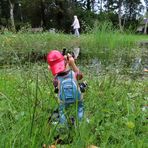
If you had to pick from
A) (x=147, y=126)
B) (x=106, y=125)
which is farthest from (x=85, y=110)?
(x=147, y=126)

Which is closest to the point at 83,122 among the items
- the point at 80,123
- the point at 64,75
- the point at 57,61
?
the point at 80,123

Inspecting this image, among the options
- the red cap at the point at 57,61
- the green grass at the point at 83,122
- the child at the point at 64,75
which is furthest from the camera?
the red cap at the point at 57,61

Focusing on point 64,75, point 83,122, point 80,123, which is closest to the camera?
point 83,122

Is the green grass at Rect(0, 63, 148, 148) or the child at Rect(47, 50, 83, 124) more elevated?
the child at Rect(47, 50, 83, 124)

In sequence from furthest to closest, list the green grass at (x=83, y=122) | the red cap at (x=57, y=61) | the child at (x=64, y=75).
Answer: the red cap at (x=57, y=61), the child at (x=64, y=75), the green grass at (x=83, y=122)

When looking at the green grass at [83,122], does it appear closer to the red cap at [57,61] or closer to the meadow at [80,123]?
the meadow at [80,123]

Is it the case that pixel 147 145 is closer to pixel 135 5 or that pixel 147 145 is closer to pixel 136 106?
pixel 136 106

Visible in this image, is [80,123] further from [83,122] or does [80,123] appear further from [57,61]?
[57,61]

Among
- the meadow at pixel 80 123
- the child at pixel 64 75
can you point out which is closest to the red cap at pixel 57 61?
the child at pixel 64 75

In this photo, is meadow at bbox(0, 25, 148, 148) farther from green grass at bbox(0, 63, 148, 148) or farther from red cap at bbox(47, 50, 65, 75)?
red cap at bbox(47, 50, 65, 75)

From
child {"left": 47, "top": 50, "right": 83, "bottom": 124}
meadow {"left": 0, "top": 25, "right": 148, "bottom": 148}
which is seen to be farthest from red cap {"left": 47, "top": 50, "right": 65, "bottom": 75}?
meadow {"left": 0, "top": 25, "right": 148, "bottom": 148}

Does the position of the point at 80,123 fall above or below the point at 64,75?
below

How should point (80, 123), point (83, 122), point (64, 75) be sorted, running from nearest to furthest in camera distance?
point (83, 122)
point (80, 123)
point (64, 75)

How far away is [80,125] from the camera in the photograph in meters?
2.56
